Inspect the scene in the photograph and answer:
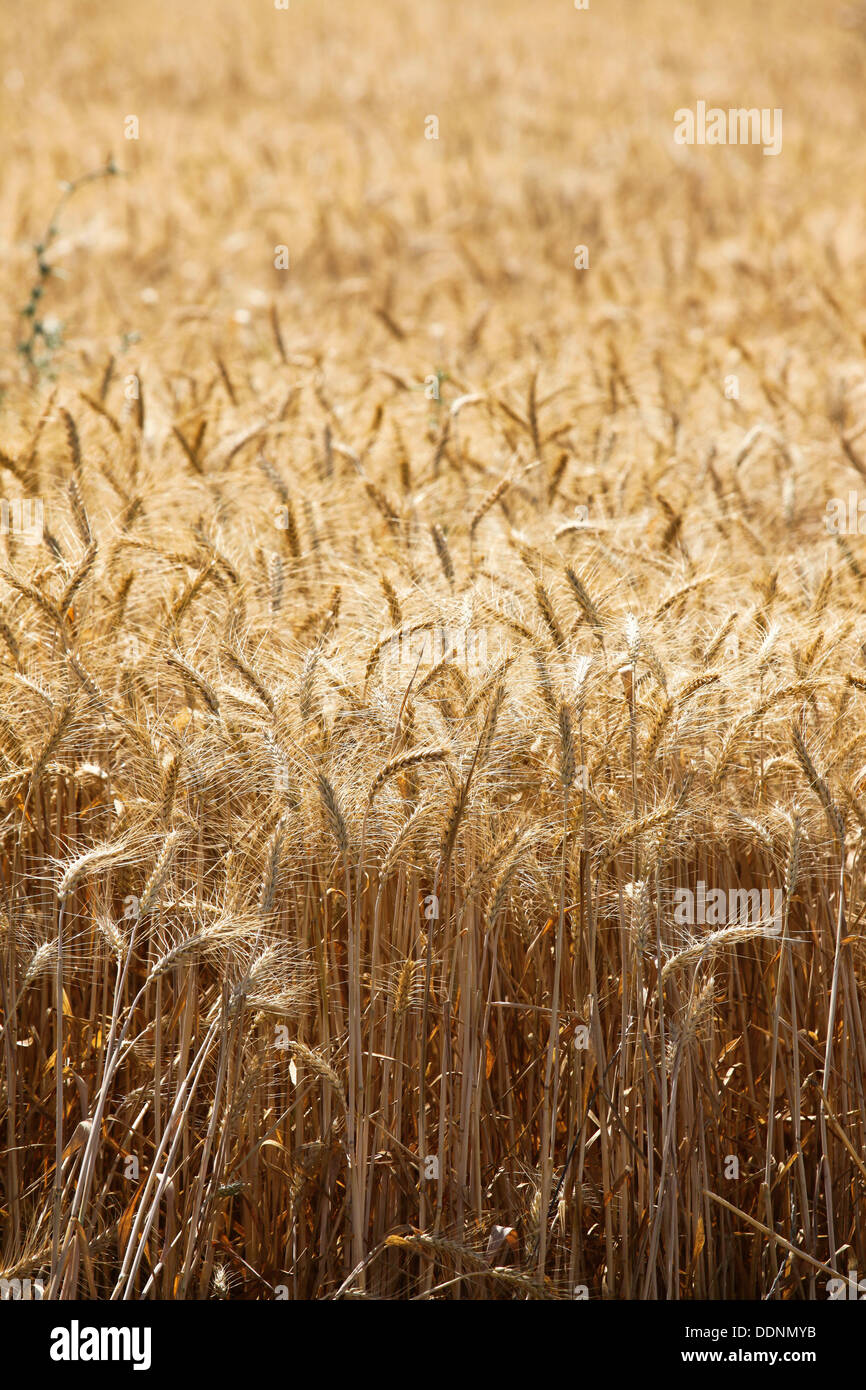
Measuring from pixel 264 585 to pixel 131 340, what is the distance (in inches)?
82.2

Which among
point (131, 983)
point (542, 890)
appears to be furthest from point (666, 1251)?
point (131, 983)

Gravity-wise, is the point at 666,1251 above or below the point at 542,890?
below

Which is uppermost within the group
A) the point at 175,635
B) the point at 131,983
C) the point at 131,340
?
the point at 131,340

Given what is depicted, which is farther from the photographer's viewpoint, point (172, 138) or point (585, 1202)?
point (172, 138)

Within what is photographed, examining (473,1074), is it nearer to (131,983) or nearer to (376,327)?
(131,983)

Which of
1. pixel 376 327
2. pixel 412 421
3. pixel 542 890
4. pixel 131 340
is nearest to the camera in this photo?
pixel 542 890

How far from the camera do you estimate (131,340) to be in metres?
3.85

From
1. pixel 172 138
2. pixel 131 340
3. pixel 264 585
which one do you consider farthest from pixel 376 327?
pixel 172 138

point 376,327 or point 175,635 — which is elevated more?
point 376,327
